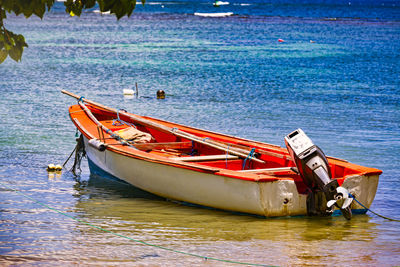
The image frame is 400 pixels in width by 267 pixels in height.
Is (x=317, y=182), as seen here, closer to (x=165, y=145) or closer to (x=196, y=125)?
(x=165, y=145)

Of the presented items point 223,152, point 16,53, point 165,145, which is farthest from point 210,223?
point 16,53

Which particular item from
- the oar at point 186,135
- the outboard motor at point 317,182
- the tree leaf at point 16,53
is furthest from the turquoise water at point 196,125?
the tree leaf at point 16,53

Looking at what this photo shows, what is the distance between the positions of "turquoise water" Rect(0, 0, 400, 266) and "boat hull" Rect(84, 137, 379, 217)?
8.3 inches

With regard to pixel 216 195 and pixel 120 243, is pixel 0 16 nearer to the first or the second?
pixel 120 243

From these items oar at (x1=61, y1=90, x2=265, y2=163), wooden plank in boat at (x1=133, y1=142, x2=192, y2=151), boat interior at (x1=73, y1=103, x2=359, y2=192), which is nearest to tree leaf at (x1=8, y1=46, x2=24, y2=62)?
boat interior at (x1=73, y1=103, x2=359, y2=192)

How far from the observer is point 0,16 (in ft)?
17.6

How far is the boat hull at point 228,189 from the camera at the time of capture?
348 inches

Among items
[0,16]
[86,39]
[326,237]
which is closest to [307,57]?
[86,39]

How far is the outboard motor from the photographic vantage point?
8.68 m

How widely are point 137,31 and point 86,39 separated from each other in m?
15.3

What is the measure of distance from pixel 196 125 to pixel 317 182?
10427 millimetres

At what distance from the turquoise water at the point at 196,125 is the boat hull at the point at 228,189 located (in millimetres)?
212

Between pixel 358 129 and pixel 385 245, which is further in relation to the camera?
pixel 358 129

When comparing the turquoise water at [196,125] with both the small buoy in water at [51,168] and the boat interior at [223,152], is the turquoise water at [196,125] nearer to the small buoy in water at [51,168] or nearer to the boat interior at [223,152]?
the small buoy in water at [51,168]
